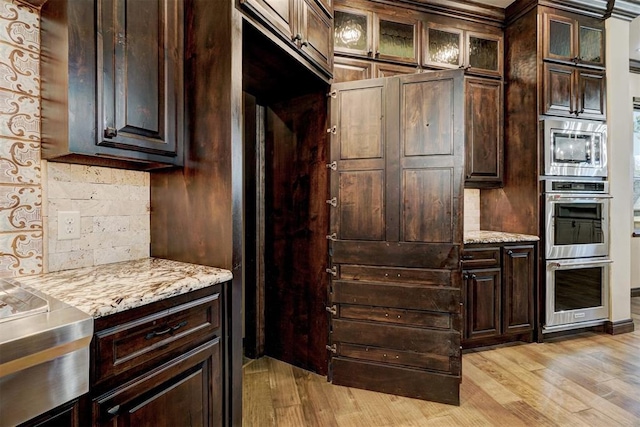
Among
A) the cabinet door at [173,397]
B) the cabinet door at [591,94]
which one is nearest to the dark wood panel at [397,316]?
the cabinet door at [173,397]

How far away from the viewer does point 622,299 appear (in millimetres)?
2980

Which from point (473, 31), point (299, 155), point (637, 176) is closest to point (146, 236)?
point (299, 155)

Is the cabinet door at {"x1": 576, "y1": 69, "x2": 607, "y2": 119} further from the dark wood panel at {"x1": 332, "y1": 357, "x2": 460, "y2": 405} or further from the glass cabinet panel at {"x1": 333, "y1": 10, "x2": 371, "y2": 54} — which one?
the dark wood panel at {"x1": 332, "y1": 357, "x2": 460, "y2": 405}

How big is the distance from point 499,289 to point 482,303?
Answer: 202 mm

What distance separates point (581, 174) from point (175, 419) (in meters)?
3.57

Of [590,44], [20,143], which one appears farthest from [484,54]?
[20,143]

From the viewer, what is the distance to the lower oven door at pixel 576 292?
2773 mm

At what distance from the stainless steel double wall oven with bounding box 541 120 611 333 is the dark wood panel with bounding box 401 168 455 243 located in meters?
1.46

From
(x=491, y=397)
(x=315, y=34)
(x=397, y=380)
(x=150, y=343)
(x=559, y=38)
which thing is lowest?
(x=491, y=397)

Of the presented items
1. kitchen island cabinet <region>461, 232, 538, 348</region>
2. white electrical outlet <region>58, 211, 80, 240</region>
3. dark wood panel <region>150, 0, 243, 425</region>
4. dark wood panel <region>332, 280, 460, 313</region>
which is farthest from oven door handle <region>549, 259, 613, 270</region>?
white electrical outlet <region>58, 211, 80, 240</region>

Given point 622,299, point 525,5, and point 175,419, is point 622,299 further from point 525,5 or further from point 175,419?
point 175,419

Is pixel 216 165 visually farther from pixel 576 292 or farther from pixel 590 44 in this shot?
pixel 590 44

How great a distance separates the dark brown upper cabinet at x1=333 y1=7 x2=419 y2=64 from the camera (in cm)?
238

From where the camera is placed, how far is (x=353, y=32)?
242 centimetres
